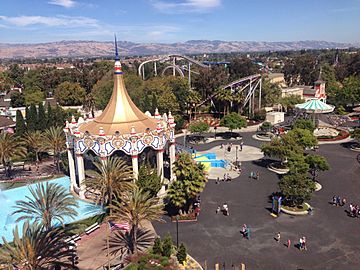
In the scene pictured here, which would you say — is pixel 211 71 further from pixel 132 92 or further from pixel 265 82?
pixel 132 92

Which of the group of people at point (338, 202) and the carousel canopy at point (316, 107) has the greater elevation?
the carousel canopy at point (316, 107)

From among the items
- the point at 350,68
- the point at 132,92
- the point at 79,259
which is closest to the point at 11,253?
the point at 79,259

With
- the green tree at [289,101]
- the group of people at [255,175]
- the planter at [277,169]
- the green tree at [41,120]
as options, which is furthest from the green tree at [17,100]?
the planter at [277,169]

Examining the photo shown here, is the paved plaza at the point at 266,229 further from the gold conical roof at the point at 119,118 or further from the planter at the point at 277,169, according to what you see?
A: the gold conical roof at the point at 119,118

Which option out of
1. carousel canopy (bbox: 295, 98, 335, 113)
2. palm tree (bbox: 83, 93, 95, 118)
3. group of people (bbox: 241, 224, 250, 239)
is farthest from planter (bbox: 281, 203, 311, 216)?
palm tree (bbox: 83, 93, 95, 118)

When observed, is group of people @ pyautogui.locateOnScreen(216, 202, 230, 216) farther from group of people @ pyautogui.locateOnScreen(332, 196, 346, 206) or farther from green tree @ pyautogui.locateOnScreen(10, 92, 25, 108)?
green tree @ pyautogui.locateOnScreen(10, 92, 25, 108)
